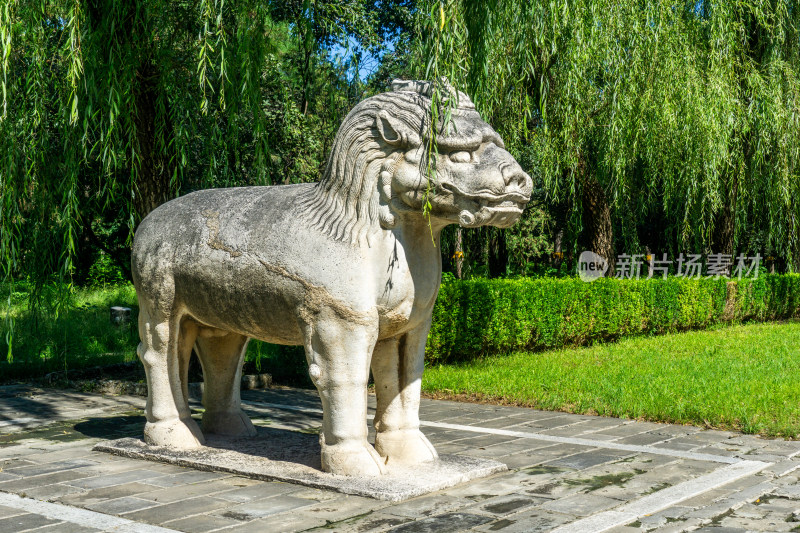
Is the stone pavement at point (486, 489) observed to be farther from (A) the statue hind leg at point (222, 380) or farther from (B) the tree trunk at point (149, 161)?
(B) the tree trunk at point (149, 161)

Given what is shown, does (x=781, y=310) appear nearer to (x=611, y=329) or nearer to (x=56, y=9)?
(x=611, y=329)

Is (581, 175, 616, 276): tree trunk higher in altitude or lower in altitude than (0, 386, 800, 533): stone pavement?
higher

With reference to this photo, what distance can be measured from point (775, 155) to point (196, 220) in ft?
33.2

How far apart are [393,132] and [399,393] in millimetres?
1582

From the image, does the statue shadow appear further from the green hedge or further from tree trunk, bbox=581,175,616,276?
tree trunk, bbox=581,175,616,276

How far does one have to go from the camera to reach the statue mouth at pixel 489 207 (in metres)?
4.54

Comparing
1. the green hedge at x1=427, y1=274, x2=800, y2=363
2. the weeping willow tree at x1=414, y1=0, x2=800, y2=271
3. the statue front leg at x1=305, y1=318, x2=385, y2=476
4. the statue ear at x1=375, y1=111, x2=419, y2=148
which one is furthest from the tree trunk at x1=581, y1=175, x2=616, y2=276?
the statue front leg at x1=305, y1=318, x2=385, y2=476

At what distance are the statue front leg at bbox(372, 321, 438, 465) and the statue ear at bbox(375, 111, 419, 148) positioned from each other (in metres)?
1.12

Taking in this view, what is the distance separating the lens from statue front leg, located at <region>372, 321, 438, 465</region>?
501 centimetres

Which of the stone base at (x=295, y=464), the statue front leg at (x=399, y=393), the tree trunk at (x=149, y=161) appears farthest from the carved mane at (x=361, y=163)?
the tree trunk at (x=149, y=161)

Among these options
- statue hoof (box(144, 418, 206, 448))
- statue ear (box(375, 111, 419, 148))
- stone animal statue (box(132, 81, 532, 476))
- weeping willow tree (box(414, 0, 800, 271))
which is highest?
weeping willow tree (box(414, 0, 800, 271))

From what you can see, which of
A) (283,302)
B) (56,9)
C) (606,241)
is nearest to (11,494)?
(283,302)

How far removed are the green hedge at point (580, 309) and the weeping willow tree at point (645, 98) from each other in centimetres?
99

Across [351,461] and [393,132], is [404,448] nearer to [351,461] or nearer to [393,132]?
[351,461]
